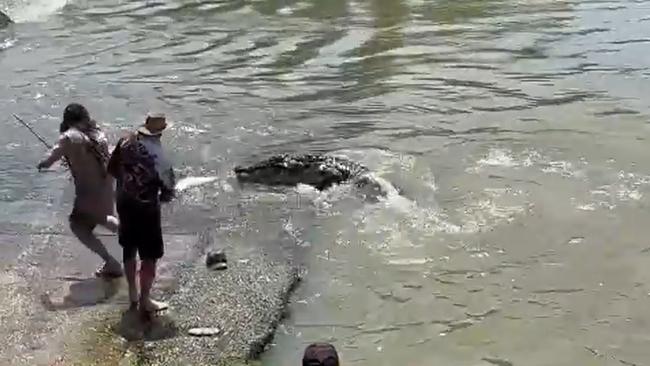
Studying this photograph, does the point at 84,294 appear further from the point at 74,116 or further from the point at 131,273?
the point at 74,116

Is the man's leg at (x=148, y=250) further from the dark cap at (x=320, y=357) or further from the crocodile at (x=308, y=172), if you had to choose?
the crocodile at (x=308, y=172)

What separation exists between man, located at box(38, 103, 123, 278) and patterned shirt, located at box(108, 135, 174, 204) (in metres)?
0.80

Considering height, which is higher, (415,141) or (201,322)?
(201,322)

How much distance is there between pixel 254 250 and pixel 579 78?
24.8 ft

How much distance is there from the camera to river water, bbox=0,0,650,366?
7590 millimetres

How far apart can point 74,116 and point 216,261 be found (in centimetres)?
161

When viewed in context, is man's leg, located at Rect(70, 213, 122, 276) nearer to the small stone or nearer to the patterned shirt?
the patterned shirt

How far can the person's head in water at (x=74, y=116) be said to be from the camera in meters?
7.61

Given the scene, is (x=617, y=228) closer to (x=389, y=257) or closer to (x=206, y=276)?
(x=389, y=257)

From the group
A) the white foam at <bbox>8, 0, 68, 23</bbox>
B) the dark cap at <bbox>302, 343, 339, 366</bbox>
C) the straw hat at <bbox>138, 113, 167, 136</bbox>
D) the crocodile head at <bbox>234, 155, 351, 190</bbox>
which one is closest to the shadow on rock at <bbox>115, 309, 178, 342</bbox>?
the straw hat at <bbox>138, 113, 167, 136</bbox>

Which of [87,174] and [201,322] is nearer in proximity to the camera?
[201,322]

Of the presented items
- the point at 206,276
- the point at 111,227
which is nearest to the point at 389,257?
the point at 206,276

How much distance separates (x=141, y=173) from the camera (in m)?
6.94

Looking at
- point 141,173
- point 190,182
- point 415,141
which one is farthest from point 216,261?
point 415,141
